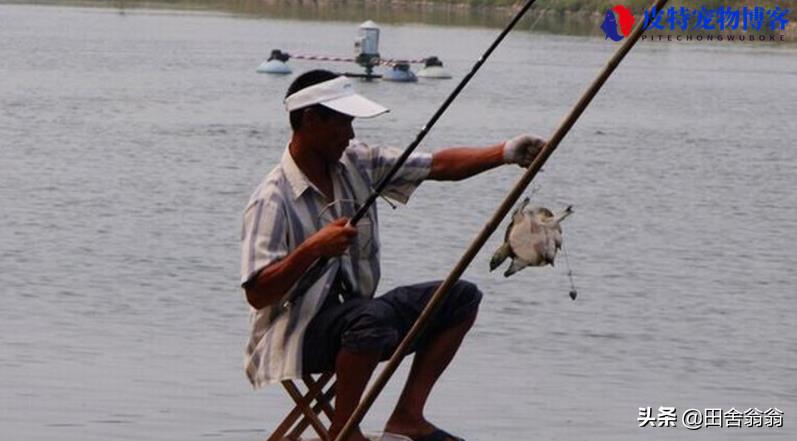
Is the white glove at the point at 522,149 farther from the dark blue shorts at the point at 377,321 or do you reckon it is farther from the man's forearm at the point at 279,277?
the man's forearm at the point at 279,277

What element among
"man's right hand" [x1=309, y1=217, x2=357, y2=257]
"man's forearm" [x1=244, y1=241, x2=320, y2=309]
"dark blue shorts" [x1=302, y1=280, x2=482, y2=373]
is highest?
"man's right hand" [x1=309, y1=217, x2=357, y2=257]

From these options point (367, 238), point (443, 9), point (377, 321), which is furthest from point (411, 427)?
point (443, 9)

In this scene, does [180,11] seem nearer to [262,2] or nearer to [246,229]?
[262,2]

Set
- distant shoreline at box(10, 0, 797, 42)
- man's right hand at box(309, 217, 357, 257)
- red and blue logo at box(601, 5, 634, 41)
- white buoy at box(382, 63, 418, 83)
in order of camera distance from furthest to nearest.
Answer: distant shoreline at box(10, 0, 797, 42), red and blue logo at box(601, 5, 634, 41), white buoy at box(382, 63, 418, 83), man's right hand at box(309, 217, 357, 257)

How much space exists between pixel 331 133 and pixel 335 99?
0.11m

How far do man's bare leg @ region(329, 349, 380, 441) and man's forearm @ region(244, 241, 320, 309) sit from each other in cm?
25

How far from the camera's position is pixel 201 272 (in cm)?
1246

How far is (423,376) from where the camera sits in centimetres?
568

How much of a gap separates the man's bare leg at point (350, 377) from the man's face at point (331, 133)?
57 cm

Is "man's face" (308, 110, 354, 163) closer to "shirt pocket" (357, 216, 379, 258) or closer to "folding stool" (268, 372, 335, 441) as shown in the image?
"shirt pocket" (357, 216, 379, 258)

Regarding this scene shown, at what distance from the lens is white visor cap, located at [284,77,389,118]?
542 centimetres

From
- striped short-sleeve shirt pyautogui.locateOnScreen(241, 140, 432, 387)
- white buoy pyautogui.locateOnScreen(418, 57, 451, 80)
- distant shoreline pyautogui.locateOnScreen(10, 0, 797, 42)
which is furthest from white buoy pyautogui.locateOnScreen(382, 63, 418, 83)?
striped short-sleeve shirt pyautogui.locateOnScreen(241, 140, 432, 387)

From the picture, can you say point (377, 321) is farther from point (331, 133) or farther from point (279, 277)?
point (331, 133)

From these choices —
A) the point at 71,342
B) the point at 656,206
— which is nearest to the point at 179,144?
the point at 656,206
